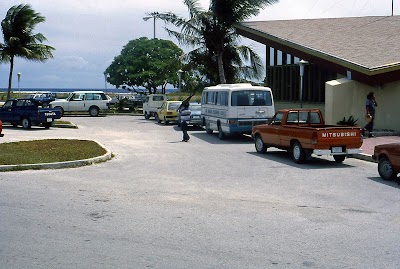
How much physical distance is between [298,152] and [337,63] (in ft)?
32.5

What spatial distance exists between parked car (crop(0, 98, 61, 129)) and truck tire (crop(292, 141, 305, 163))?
17.0 meters

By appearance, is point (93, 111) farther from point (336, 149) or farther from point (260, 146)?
point (336, 149)

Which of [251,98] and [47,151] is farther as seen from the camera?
[251,98]

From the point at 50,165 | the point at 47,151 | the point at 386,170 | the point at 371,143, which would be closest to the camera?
the point at 386,170

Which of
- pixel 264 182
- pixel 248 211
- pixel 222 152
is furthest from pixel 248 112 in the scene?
pixel 248 211

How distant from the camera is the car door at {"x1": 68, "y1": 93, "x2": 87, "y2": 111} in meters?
42.6

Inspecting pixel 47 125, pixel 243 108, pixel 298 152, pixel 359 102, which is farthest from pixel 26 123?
pixel 298 152

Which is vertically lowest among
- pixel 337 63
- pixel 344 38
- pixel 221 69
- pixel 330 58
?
pixel 337 63

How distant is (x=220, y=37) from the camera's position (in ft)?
116

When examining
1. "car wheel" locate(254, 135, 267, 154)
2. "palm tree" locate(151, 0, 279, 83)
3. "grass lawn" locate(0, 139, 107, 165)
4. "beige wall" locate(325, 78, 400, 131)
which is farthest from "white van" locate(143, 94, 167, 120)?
"car wheel" locate(254, 135, 267, 154)

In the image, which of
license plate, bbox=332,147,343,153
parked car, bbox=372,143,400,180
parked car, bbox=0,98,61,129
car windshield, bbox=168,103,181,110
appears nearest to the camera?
parked car, bbox=372,143,400,180

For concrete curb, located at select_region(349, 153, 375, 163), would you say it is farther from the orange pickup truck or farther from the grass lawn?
the grass lawn

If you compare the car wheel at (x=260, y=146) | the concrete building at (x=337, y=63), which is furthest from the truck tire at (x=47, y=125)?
the car wheel at (x=260, y=146)

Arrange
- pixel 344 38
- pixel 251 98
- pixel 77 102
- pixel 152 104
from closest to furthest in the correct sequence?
pixel 251 98, pixel 344 38, pixel 152 104, pixel 77 102
